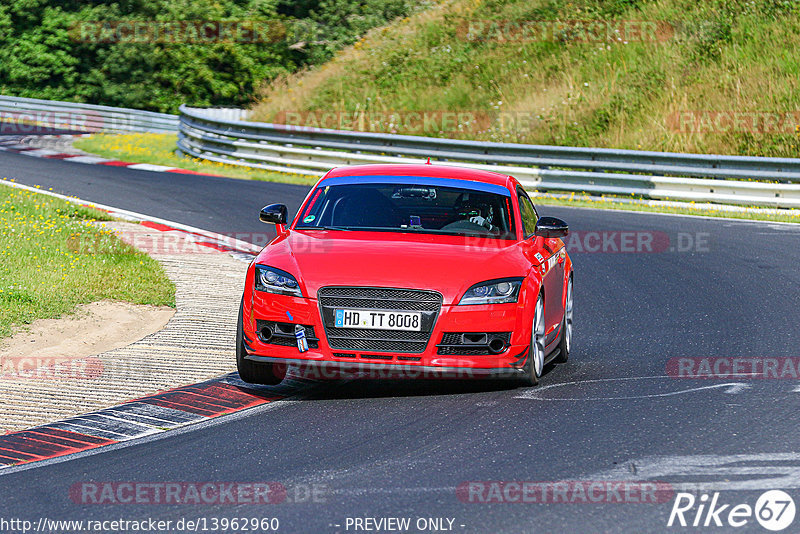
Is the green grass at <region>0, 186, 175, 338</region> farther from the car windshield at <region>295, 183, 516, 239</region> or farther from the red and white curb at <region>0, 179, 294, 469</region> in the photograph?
the car windshield at <region>295, 183, 516, 239</region>

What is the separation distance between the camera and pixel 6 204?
1695cm

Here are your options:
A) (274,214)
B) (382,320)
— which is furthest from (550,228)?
(274,214)

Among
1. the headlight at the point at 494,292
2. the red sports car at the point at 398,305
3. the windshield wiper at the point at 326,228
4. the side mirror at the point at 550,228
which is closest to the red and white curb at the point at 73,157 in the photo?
the windshield wiper at the point at 326,228

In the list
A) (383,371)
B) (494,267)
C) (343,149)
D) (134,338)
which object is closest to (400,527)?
(383,371)

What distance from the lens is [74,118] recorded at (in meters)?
40.6

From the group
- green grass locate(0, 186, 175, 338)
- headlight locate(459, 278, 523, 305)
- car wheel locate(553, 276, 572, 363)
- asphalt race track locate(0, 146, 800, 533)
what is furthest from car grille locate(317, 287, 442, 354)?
green grass locate(0, 186, 175, 338)

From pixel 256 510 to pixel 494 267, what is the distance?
3.07 metres

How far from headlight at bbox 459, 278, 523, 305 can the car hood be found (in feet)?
0.15

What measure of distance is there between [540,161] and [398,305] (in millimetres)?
16068

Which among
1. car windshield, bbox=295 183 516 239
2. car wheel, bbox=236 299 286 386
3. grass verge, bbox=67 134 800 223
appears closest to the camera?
car wheel, bbox=236 299 286 386

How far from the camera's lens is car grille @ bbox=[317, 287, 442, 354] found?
24.7ft

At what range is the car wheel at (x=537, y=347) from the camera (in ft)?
25.8

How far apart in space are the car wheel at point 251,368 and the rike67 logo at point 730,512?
350 cm

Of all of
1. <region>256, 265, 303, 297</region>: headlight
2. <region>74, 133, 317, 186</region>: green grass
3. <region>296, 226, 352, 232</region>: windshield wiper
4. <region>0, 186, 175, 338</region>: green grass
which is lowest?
<region>74, 133, 317, 186</region>: green grass
